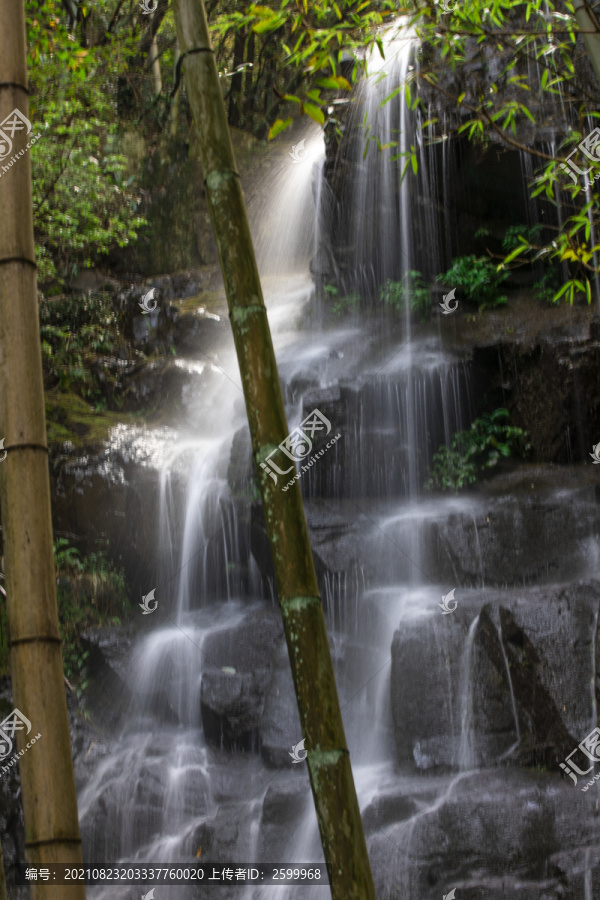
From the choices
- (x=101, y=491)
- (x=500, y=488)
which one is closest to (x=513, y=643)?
(x=500, y=488)

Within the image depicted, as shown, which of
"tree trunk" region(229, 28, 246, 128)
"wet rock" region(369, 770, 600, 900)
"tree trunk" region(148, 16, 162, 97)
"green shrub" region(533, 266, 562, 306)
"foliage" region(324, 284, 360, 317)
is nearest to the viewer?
"wet rock" region(369, 770, 600, 900)

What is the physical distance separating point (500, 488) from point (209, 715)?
3.60 metres

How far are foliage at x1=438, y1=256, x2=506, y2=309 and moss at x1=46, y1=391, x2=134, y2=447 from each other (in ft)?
14.6

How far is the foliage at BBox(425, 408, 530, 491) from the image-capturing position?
848 centimetres

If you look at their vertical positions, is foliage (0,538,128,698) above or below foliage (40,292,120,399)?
below

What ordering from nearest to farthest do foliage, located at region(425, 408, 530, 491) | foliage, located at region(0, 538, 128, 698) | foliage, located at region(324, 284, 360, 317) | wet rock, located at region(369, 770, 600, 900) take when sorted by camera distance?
wet rock, located at region(369, 770, 600, 900)
foliage, located at region(0, 538, 128, 698)
foliage, located at region(425, 408, 530, 491)
foliage, located at region(324, 284, 360, 317)

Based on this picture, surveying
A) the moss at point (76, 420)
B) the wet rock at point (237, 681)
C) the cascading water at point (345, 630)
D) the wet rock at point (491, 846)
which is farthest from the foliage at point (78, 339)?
the wet rock at point (491, 846)

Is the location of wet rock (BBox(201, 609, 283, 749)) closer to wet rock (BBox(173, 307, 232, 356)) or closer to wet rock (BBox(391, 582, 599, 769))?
wet rock (BBox(391, 582, 599, 769))

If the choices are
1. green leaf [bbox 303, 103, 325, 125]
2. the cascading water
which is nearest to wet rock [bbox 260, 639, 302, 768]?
the cascading water

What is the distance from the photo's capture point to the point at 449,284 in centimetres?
1022

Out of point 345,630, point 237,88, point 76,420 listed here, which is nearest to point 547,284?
point 345,630

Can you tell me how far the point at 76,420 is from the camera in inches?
367

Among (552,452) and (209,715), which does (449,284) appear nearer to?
(552,452)

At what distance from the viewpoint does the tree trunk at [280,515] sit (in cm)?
181
